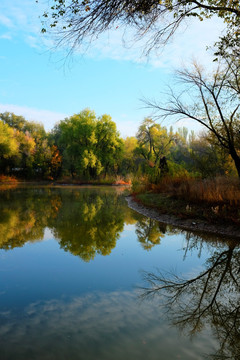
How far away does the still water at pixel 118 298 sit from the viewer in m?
3.01

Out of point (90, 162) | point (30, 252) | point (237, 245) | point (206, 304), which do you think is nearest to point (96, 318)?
point (206, 304)

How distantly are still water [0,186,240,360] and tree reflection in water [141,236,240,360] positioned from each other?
14 mm

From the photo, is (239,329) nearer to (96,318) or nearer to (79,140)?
(96,318)

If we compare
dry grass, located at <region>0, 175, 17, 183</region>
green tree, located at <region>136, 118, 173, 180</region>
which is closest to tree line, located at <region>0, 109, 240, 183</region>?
green tree, located at <region>136, 118, 173, 180</region>

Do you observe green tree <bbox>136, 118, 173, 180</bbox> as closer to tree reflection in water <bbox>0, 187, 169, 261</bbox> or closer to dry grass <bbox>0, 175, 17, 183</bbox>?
dry grass <bbox>0, 175, 17, 183</bbox>

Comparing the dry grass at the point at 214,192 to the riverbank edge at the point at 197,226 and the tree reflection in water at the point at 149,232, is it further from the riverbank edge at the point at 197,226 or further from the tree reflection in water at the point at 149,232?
the tree reflection in water at the point at 149,232

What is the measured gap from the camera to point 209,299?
14.0 feet

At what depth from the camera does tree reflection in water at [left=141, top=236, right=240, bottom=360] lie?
335 centimetres

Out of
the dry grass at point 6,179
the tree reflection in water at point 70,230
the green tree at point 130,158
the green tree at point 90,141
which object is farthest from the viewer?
the green tree at point 130,158

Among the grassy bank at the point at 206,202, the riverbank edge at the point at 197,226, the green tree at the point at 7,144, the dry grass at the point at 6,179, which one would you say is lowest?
the dry grass at the point at 6,179

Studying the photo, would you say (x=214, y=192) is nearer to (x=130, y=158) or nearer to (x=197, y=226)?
(x=197, y=226)

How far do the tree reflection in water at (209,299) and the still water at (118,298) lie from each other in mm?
14

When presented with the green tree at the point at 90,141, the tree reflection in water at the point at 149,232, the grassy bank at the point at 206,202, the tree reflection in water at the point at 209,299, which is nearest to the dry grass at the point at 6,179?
the green tree at the point at 90,141

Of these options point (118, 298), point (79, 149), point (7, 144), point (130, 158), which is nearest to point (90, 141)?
point (79, 149)
